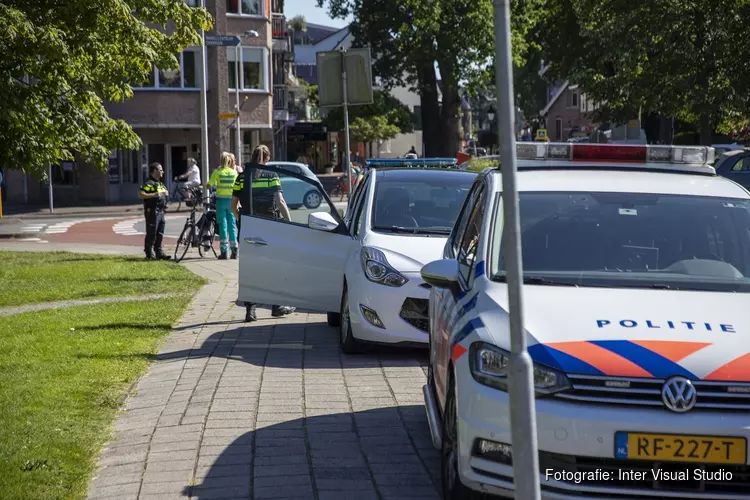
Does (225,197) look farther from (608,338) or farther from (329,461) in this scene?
(608,338)

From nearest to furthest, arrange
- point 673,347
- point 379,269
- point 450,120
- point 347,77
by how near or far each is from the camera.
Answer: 1. point 673,347
2. point 379,269
3. point 347,77
4. point 450,120

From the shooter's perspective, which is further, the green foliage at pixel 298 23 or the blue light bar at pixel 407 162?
the green foliage at pixel 298 23

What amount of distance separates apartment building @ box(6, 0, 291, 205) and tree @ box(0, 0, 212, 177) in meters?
31.2

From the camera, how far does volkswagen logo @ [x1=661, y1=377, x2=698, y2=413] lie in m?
4.54

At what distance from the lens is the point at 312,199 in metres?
12.5

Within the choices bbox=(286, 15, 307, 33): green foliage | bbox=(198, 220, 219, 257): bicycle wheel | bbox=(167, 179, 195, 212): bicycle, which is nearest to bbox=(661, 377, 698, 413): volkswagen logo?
bbox=(198, 220, 219, 257): bicycle wheel

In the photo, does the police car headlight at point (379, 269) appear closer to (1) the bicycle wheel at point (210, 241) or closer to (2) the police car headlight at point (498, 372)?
(2) the police car headlight at point (498, 372)

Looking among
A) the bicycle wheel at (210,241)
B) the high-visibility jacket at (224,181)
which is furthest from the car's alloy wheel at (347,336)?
the bicycle wheel at (210,241)

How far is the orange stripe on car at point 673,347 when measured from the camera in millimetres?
4625

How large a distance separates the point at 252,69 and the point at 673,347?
51.1 metres

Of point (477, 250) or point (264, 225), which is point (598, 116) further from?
point (477, 250)

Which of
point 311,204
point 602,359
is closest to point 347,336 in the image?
point 311,204

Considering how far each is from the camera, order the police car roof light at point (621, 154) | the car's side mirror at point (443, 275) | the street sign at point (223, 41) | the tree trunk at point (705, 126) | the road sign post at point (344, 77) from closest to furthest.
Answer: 1. the car's side mirror at point (443, 275)
2. the police car roof light at point (621, 154)
3. the road sign post at point (344, 77)
4. the street sign at point (223, 41)
5. the tree trunk at point (705, 126)

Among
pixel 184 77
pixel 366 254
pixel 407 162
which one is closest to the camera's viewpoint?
pixel 366 254
